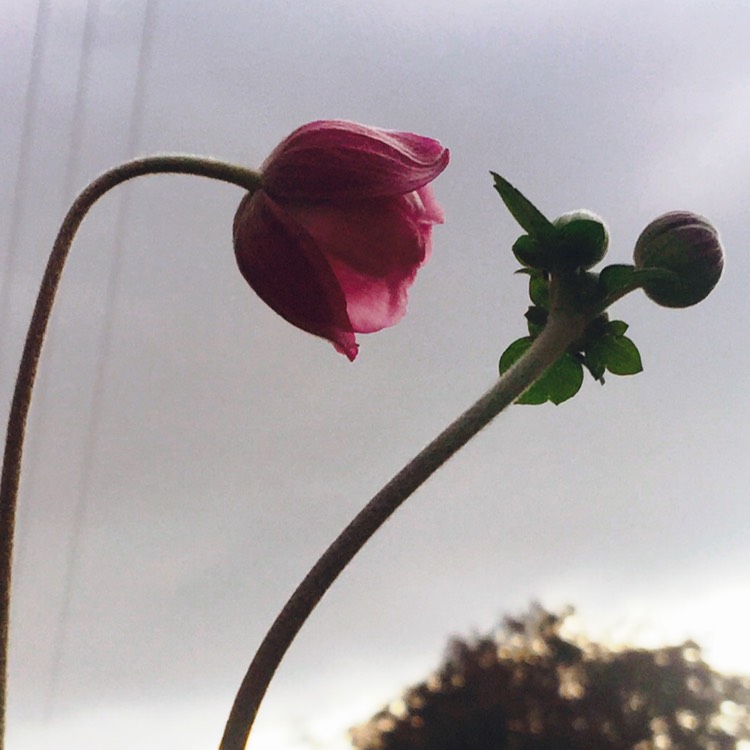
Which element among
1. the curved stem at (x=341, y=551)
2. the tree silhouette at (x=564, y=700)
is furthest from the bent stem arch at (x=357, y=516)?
the tree silhouette at (x=564, y=700)

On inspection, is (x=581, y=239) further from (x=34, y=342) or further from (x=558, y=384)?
(x=34, y=342)

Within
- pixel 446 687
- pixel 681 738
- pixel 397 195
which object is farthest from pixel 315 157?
pixel 681 738

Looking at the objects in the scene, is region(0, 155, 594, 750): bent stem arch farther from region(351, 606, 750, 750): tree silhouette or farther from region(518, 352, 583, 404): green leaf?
region(351, 606, 750, 750): tree silhouette

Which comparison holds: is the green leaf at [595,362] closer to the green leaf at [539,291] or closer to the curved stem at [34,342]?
the green leaf at [539,291]

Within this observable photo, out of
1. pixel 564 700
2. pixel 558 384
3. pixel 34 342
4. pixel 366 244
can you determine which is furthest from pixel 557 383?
pixel 564 700

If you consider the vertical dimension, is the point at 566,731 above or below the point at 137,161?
above

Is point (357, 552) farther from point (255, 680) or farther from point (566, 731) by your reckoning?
point (566, 731)
